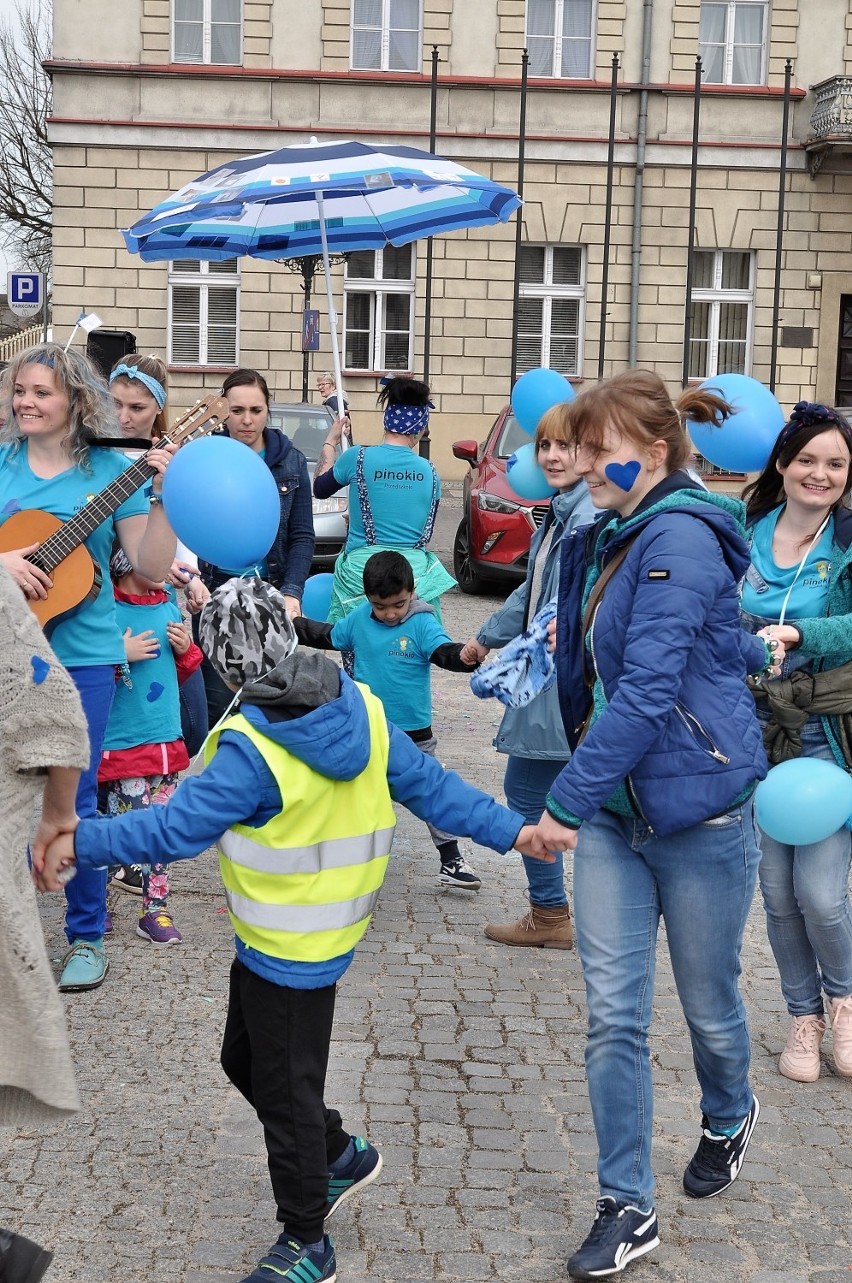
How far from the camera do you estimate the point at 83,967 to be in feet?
17.0

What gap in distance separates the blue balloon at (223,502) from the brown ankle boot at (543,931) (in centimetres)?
228

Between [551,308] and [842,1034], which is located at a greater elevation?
[551,308]

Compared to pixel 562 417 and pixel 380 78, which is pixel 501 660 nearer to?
pixel 562 417

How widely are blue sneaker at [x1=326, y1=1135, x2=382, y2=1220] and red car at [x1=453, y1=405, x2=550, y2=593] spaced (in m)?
11.2

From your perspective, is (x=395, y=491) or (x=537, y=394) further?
(x=395, y=491)

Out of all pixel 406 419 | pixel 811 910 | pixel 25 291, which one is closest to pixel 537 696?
pixel 811 910

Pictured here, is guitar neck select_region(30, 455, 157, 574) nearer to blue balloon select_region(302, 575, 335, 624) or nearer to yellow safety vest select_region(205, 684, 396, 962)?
yellow safety vest select_region(205, 684, 396, 962)

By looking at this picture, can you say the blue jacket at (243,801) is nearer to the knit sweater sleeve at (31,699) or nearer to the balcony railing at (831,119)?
the knit sweater sleeve at (31,699)

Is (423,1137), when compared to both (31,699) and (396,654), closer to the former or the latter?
(31,699)

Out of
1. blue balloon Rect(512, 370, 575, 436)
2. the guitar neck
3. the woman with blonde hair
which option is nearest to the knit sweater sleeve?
the guitar neck

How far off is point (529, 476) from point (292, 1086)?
→ 2.75m

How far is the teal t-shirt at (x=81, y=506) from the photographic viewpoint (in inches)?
192

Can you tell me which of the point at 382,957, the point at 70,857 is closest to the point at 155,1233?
the point at 70,857

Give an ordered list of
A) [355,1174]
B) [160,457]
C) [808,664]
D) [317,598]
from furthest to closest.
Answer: [317,598] → [160,457] → [808,664] → [355,1174]
